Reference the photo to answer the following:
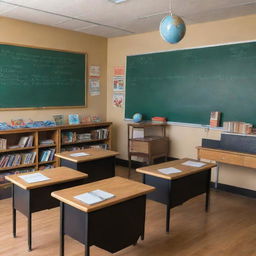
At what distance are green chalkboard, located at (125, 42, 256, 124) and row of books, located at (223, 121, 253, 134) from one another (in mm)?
151

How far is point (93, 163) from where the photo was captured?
13.4 feet

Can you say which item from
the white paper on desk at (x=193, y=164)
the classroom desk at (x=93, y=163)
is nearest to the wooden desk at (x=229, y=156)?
the white paper on desk at (x=193, y=164)

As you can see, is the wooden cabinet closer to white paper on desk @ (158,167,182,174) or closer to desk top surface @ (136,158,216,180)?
desk top surface @ (136,158,216,180)

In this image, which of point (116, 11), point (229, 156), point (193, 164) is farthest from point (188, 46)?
point (193, 164)

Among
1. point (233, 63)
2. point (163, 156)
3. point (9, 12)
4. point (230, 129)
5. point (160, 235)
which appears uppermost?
point (9, 12)

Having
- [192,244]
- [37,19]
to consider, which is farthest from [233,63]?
[37,19]

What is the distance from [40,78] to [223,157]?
342 centimetres

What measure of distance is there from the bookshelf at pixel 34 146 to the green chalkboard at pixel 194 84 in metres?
1.23

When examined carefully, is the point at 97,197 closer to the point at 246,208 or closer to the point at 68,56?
the point at 246,208

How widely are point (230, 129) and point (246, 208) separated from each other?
1200 millimetres

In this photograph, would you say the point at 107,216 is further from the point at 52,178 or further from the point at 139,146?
the point at 139,146

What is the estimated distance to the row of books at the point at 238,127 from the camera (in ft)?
14.4

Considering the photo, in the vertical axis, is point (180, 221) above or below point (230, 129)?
below

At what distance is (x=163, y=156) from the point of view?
18.4 ft
